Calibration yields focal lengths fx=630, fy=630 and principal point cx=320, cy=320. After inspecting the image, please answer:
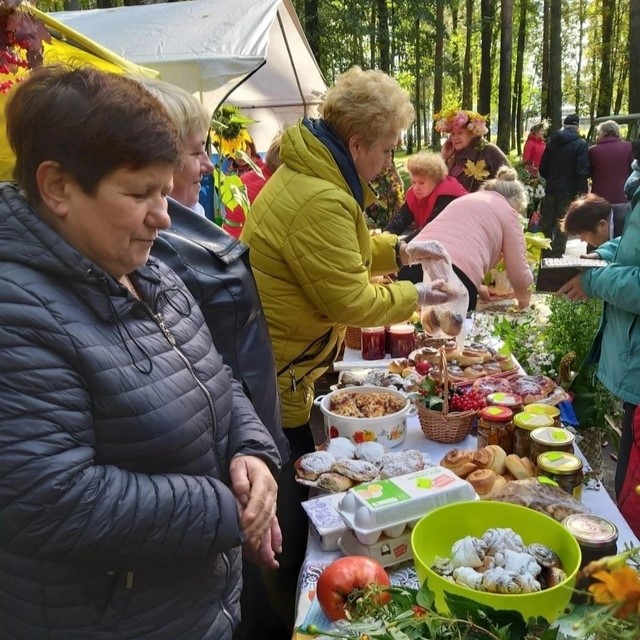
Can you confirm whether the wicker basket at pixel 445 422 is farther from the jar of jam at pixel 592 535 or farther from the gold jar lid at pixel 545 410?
the jar of jam at pixel 592 535

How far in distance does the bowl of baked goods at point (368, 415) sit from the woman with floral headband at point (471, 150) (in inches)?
138

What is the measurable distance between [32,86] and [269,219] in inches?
40.0

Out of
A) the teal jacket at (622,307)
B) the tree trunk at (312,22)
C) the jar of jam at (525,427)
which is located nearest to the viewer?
the jar of jam at (525,427)

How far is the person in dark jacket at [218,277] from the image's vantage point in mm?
1614

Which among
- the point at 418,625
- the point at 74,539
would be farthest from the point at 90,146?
the point at 418,625

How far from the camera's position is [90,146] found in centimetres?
100

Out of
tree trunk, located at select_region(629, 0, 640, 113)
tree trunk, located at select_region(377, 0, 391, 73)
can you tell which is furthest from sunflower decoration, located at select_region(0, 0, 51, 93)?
tree trunk, located at select_region(377, 0, 391, 73)

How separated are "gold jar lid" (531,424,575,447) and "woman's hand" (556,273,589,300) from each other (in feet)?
2.34

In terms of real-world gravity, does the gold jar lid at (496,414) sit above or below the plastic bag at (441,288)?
below

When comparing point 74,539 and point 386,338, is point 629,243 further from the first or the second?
point 74,539

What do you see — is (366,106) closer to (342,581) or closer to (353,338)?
(353,338)

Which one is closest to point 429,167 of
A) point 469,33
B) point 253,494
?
point 253,494

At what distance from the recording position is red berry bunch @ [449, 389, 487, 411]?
6.66 ft

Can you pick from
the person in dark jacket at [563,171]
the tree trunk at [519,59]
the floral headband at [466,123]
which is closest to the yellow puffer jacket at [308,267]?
the floral headband at [466,123]
